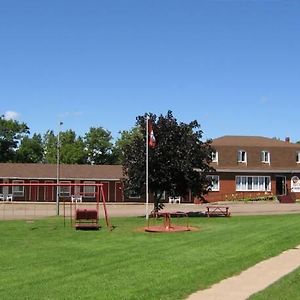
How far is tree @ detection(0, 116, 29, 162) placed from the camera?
303ft

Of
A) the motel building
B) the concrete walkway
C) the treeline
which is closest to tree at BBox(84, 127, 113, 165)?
the treeline

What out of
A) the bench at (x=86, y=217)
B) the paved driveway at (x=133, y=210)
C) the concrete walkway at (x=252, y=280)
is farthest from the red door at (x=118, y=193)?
the concrete walkway at (x=252, y=280)

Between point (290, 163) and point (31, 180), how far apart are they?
28.4 meters

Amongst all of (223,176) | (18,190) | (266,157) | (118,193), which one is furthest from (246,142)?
(18,190)

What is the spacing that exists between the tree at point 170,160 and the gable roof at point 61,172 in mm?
23813

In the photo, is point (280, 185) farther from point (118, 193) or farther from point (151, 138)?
point (151, 138)

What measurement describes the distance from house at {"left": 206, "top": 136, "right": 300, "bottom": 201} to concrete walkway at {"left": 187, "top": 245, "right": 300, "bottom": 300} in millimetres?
44886

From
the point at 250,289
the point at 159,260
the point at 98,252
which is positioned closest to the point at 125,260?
the point at 159,260

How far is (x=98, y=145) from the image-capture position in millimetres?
95812

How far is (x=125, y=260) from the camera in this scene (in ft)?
49.2

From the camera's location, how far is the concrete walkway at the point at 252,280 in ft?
33.0

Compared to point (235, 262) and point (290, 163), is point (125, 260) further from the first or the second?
point (290, 163)

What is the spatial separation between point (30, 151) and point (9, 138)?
4.83 meters

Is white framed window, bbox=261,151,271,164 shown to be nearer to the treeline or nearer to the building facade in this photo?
the building facade
